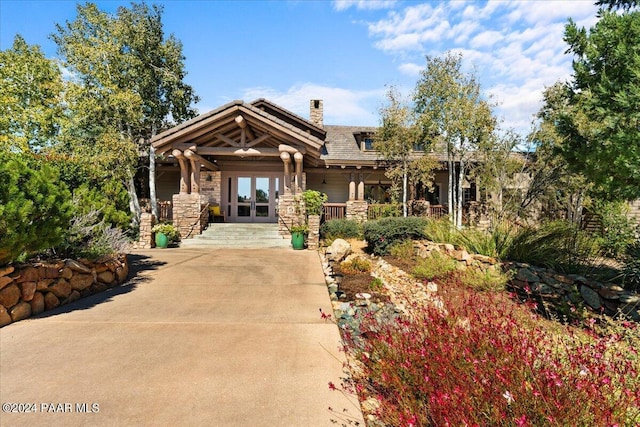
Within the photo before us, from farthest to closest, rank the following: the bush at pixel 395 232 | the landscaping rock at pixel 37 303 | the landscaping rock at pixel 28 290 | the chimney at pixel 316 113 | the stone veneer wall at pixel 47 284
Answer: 1. the chimney at pixel 316 113
2. the bush at pixel 395 232
3. the landscaping rock at pixel 37 303
4. the landscaping rock at pixel 28 290
5. the stone veneer wall at pixel 47 284

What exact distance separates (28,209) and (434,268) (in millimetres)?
7644

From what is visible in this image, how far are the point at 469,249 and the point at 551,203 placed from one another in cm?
1193

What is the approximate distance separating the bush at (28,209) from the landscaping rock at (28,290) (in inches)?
18.6

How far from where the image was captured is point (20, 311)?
486 cm

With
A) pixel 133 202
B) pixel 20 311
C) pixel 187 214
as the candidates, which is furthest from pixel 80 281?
pixel 133 202

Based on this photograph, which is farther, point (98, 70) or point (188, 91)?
point (188, 91)

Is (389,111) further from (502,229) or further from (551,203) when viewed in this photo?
(551,203)

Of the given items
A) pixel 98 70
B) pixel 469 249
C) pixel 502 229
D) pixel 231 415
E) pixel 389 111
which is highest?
pixel 98 70

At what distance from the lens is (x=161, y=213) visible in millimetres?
15609

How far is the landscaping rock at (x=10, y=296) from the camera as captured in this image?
4688 mm

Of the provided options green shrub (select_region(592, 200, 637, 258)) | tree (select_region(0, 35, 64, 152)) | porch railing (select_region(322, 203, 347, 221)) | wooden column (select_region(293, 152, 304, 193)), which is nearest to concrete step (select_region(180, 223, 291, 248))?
wooden column (select_region(293, 152, 304, 193))

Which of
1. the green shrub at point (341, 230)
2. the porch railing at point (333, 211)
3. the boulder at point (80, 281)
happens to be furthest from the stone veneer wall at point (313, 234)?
the boulder at point (80, 281)

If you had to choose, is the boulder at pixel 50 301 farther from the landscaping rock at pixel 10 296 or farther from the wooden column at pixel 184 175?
the wooden column at pixel 184 175

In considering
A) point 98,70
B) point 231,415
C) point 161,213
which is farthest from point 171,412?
point 98,70
